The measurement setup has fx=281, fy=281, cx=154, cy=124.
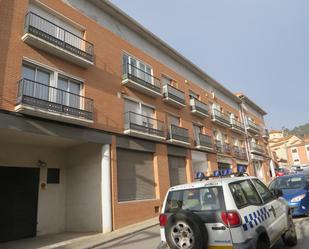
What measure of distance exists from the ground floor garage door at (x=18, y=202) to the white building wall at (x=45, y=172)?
10.7 inches

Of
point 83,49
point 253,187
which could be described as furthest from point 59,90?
point 253,187

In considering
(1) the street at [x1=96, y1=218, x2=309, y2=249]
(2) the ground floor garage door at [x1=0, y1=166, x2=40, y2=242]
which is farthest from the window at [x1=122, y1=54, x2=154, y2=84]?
(1) the street at [x1=96, y1=218, x2=309, y2=249]

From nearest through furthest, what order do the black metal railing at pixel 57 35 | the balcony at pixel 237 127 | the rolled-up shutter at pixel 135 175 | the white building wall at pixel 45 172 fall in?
the black metal railing at pixel 57 35 → the white building wall at pixel 45 172 → the rolled-up shutter at pixel 135 175 → the balcony at pixel 237 127

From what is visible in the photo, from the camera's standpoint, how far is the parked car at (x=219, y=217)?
4734 millimetres

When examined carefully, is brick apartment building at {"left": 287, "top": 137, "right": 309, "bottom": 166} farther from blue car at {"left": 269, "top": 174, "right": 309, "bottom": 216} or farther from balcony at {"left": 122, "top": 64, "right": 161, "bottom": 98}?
blue car at {"left": 269, "top": 174, "right": 309, "bottom": 216}

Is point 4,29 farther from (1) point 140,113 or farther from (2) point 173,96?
(2) point 173,96

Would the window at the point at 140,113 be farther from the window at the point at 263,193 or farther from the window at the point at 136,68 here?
the window at the point at 263,193

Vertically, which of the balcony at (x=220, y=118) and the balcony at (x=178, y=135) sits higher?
the balcony at (x=220, y=118)

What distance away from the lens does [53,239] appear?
37.6 feet

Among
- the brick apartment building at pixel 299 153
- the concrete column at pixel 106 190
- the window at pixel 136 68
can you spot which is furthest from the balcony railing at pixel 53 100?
the brick apartment building at pixel 299 153

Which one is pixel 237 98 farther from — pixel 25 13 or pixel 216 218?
pixel 216 218

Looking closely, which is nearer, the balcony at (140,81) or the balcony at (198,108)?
the balcony at (140,81)

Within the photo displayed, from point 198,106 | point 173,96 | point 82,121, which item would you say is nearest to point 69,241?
point 82,121

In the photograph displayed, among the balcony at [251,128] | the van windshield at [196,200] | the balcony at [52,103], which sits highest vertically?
the balcony at [251,128]
